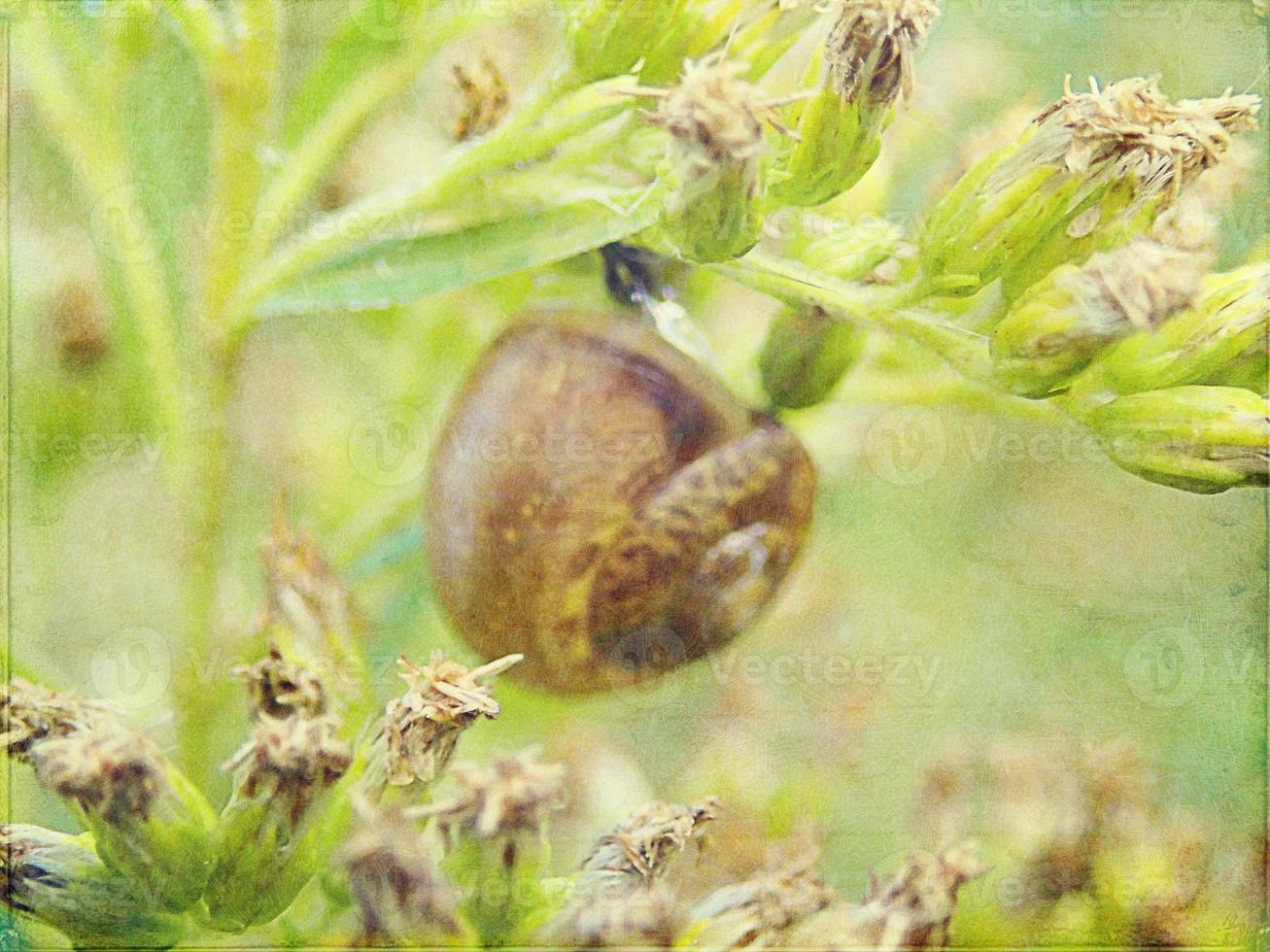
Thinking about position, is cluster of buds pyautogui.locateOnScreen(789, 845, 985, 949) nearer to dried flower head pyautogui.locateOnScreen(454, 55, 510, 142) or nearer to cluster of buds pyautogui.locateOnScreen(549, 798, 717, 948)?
cluster of buds pyautogui.locateOnScreen(549, 798, 717, 948)

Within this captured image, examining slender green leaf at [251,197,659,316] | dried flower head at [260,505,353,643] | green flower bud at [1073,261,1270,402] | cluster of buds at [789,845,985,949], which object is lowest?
cluster of buds at [789,845,985,949]

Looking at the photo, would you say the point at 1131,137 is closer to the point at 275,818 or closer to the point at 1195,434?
the point at 1195,434

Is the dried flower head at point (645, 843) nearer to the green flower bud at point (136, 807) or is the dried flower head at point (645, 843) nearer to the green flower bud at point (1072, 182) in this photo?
the green flower bud at point (136, 807)

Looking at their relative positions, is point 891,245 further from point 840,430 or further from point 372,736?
point 372,736

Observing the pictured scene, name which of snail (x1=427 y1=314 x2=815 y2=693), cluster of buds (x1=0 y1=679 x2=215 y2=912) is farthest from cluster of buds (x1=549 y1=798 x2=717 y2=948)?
cluster of buds (x1=0 y1=679 x2=215 y2=912)

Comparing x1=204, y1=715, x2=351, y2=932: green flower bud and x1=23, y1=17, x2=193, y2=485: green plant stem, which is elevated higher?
x1=23, y1=17, x2=193, y2=485: green plant stem

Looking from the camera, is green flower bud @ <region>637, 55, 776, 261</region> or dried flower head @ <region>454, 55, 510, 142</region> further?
dried flower head @ <region>454, 55, 510, 142</region>

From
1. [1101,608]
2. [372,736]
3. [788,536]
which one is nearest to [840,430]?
[788,536]
